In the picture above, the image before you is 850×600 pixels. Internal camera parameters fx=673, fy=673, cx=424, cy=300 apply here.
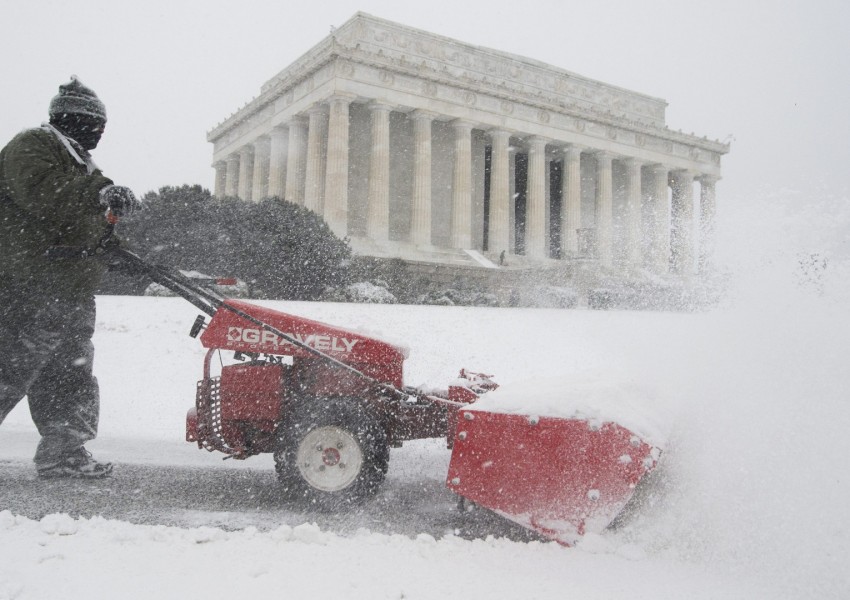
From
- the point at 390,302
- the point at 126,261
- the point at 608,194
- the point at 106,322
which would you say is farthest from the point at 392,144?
the point at 126,261

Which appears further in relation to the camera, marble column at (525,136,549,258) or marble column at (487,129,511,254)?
marble column at (525,136,549,258)

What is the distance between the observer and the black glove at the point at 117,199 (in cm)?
380

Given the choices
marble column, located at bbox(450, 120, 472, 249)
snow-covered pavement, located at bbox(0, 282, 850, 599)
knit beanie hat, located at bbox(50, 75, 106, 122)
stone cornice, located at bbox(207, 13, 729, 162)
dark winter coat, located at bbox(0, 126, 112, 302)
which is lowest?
snow-covered pavement, located at bbox(0, 282, 850, 599)

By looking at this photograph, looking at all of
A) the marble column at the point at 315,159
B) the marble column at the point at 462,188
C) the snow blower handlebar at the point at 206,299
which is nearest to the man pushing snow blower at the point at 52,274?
the snow blower handlebar at the point at 206,299

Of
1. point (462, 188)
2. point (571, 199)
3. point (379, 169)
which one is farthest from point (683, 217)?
point (379, 169)

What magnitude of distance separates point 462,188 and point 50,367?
33.6 meters

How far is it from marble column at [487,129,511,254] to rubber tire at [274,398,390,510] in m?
34.4

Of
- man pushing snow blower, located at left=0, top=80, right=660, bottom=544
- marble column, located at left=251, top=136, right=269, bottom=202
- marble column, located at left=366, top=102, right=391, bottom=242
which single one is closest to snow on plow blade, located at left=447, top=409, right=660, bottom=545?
man pushing snow blower, located at left=0, top=80, right=660, bottom=544

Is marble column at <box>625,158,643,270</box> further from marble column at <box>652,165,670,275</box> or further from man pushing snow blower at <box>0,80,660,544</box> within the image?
man pushing snow blower at <box>0,80,660,544</box>

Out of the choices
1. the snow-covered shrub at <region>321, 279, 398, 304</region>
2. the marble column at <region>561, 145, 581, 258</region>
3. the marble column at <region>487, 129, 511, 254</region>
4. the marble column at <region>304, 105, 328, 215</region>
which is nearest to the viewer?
the snow-covered shrub at <region>321, 279, 398, 304</region>

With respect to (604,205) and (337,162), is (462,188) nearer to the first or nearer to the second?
(337,162)

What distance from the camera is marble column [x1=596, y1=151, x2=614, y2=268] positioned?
4241 cm

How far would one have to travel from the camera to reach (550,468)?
10.2 feet

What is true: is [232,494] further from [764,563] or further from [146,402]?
[146,402]
